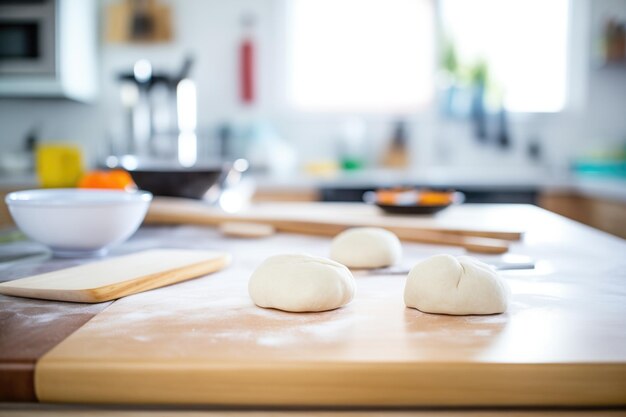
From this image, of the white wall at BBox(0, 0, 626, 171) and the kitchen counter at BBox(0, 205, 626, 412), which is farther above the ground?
the white wall at BBox(0, 0, 626, 171)

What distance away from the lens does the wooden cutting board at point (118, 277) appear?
2.19ft

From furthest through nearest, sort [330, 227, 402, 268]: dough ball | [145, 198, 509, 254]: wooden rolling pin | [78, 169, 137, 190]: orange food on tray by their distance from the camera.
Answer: [78, 169, 137, 190]: orange food on tray
[145, 198, 509, 254]: wooden rolling pin
[330, 227, 402, 268]: dough ball

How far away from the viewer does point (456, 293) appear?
634mm

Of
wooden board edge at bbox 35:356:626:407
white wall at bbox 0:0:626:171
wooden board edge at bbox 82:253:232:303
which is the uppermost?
white wall at bbox 0:0:626:171

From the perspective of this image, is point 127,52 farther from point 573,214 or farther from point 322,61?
point 573,214

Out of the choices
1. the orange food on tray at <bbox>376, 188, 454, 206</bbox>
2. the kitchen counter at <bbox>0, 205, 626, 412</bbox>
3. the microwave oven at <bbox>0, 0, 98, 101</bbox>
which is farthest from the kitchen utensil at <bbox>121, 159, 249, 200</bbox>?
the microwave oven at <bbox>0, 0, 98, 101</bbox>

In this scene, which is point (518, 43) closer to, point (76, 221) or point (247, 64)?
point (247, 64)

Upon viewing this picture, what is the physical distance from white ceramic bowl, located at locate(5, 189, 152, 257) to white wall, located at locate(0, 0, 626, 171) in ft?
7.84

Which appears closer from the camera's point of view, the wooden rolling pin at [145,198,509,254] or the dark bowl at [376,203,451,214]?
the wooden rolling pin at [145,198,509,254]

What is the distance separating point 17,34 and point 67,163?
64.7 inches

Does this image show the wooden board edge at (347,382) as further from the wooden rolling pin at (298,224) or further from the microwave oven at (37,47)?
the microwave oven at (37,47)

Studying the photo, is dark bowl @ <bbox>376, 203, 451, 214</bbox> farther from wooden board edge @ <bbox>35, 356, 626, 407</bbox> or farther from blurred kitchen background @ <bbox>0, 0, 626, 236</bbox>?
blurred kitchen background @ <bbox>0, 0, 626, 236</bbox>

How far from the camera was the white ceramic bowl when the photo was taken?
87 centimetres

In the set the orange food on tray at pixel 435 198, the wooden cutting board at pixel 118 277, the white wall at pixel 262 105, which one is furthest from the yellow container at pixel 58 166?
the white wall at pixel 262 105
